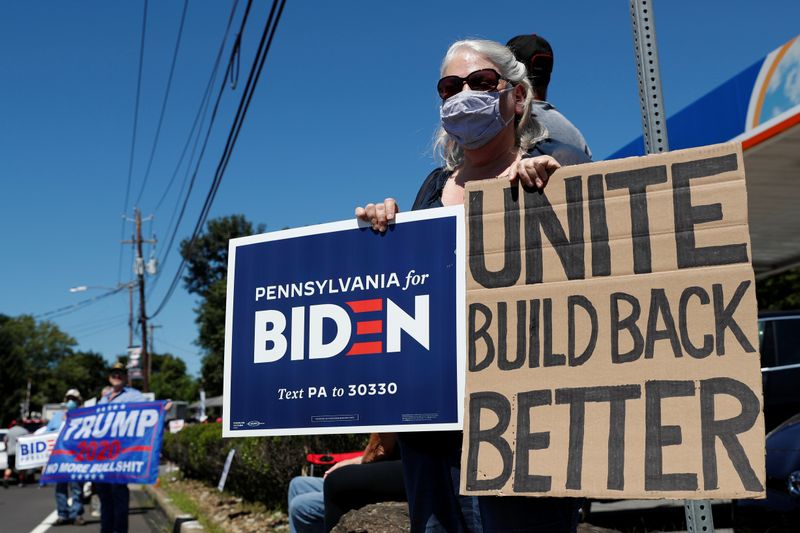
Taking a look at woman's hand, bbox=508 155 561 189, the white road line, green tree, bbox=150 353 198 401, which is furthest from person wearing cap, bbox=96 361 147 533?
green tree, bbox=150 353 198 401

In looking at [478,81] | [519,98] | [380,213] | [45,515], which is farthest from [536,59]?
[45,515]

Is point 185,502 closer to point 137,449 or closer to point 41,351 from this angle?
point 137,449

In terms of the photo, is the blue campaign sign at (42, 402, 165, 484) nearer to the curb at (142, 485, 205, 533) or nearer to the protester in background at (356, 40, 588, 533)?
the curb at (142, 485, 205, 533)

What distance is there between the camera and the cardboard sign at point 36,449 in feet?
39.5

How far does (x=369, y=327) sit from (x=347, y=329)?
8 cm

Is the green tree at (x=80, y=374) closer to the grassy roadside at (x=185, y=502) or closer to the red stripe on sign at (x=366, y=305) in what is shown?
the grassy roadside at (x=185, y=502)

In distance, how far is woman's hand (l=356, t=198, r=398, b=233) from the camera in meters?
2.59

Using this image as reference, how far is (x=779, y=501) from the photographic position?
471 centimetres

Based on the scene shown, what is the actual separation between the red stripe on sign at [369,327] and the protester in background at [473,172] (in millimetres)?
268

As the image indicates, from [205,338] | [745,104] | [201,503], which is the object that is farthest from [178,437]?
[205,338]

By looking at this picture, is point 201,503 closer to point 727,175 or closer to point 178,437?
point 178,437

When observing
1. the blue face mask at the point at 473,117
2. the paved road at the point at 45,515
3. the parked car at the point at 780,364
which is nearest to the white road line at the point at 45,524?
the paved road at the point at 45,515

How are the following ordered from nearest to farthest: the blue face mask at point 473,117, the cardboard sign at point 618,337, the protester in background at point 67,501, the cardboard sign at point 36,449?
the cardboard sign at point 618,337
the blue face mask at point 473,117
the protester in background at point 67,501
the cardboard sign at point 36,449

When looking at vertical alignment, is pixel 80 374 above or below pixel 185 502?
above
